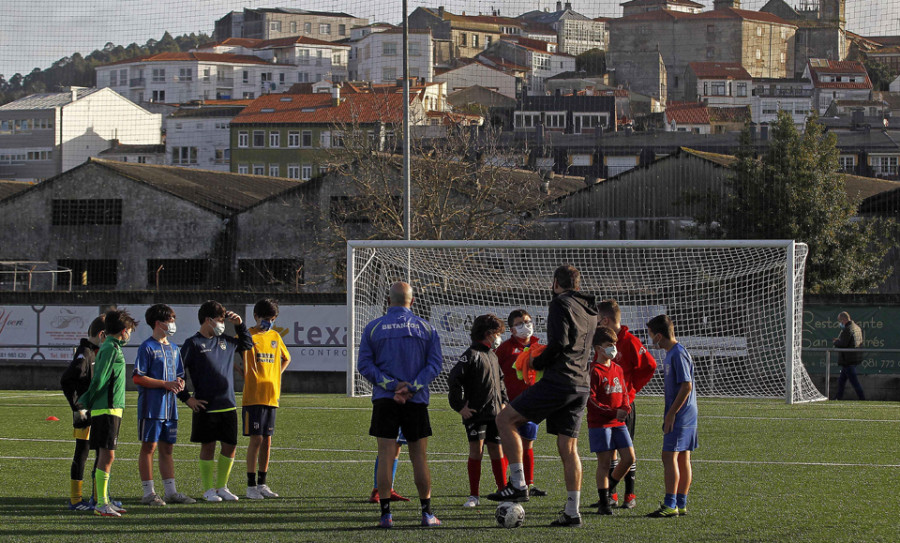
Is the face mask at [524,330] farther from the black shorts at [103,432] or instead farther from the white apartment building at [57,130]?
the white apartment building at [57,130]

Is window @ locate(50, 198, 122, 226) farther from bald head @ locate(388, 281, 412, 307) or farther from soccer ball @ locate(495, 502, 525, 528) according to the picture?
soccer ball @ locate(495, 502, 525, 528)

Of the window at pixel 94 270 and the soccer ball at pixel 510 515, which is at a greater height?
the window at pixel 94 270

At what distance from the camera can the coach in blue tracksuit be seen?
320 inches

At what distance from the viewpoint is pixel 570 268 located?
8.30m

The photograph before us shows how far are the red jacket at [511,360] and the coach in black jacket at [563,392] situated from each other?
1335 millimetres

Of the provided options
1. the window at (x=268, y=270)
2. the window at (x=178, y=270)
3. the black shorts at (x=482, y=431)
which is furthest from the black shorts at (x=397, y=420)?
the window at (x=178, y=270)

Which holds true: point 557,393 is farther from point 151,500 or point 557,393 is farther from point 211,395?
point 151,500

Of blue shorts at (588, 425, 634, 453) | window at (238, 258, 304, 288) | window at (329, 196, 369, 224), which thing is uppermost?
window at (329, 196, 369, 224)

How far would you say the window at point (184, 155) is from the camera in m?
92.2

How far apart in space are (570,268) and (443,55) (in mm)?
112197

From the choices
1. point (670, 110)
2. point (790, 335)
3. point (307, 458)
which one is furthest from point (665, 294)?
point (670, 110)

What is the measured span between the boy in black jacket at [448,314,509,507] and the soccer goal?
8342mm

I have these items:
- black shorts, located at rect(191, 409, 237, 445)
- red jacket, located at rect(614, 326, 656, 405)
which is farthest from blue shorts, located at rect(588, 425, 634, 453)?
black shorts, located at rect(191, 409, 237, 445)

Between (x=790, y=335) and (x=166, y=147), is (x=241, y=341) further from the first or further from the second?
(x=166, y=147)
